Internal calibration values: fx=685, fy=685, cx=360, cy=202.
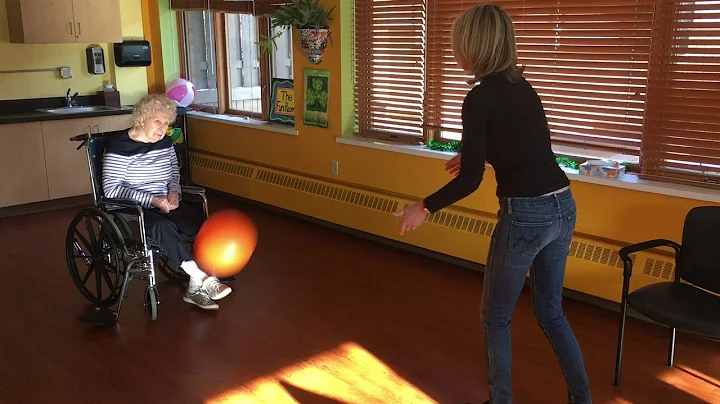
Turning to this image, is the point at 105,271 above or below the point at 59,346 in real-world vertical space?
above

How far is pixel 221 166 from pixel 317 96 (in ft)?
4.77

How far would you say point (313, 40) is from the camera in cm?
471

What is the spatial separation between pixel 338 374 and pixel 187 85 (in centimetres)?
382

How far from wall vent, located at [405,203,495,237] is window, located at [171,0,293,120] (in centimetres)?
188

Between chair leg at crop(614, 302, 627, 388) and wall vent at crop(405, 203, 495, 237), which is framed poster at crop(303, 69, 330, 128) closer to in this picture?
wall vent at crop(405, 203, 495, 237)

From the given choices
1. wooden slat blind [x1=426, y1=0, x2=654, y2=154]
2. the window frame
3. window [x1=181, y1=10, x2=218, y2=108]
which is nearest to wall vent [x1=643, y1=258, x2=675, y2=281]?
wooden slat blind [x1=426, y1=0, x2=654, y2=154]

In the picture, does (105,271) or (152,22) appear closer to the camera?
(105,271)

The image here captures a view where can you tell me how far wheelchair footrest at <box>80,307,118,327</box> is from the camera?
11.4 ft

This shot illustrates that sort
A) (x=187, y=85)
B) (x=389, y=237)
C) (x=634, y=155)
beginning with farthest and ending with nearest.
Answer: (x=187, y=85) → (x=389, y=237) → (x=634, y=155)

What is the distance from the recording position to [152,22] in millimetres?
6324

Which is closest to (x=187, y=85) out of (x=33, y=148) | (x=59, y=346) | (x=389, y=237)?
(x=33, y=148)

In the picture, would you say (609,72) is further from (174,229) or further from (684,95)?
(174,229)

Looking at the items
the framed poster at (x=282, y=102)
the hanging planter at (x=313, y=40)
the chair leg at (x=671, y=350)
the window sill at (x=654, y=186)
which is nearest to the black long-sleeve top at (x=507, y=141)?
the chair leg at (x=671, y=350)

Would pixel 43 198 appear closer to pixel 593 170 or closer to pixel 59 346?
pixel 59 346
